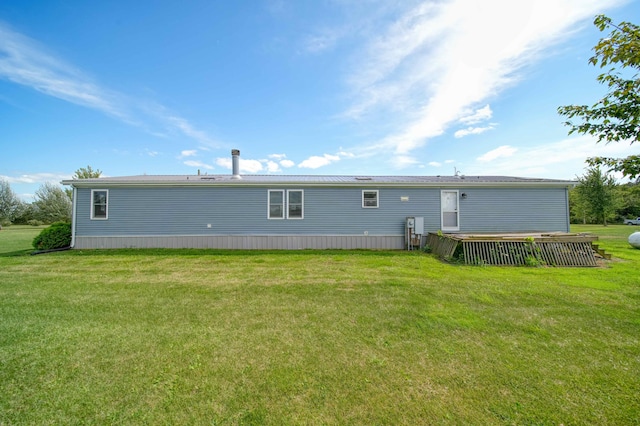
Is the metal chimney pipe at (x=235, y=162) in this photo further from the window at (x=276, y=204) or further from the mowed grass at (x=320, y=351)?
the mowed grass at (x=320, y=351)

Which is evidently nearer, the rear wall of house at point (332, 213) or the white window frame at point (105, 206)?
the white window frame at point (105, 206)

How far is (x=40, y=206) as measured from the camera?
100 feet

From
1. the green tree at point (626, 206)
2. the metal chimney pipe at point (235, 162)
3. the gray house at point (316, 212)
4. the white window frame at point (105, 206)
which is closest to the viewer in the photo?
the white window frame at point (105, 206)

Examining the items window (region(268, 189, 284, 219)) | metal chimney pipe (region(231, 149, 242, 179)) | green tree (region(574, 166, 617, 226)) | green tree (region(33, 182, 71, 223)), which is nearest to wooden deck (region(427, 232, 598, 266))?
window (region(268, 189, 284, 219))

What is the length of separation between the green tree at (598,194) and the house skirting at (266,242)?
25681mm

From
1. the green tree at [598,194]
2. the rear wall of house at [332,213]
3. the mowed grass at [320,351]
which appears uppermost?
the green tree at [598,194]

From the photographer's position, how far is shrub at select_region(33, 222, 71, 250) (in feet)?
32.4

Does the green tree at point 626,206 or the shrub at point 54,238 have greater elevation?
the green tree at point 626,206

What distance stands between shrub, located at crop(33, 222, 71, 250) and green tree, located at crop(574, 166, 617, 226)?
3707 centimetres

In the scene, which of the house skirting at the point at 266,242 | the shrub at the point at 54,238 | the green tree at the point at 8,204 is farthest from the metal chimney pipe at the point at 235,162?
the green tree at the point at 8,204

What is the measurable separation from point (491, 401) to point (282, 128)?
48.5 ft

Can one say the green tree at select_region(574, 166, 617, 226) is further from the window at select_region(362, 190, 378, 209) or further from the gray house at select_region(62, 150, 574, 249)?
the window at select_region(362, 190, 378, 209)

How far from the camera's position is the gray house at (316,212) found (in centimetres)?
1045

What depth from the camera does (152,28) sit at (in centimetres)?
955
